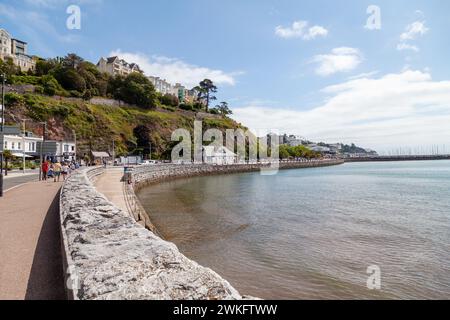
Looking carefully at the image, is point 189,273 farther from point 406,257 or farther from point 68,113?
point 68,113

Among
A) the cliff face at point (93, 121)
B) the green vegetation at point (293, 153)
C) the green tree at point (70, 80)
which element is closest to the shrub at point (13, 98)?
the cliff face at point (93, 121)

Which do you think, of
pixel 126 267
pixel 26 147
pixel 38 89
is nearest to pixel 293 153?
pixel 38 89

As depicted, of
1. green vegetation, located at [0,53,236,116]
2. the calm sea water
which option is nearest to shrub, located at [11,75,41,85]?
green vegetation, located at [0,53,236,116]

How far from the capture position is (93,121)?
210ft

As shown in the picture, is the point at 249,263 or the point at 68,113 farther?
the point at 68,113

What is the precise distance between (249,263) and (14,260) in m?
6.89

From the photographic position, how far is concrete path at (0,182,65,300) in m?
4.48

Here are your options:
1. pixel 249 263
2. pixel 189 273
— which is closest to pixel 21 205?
pixel 249 263

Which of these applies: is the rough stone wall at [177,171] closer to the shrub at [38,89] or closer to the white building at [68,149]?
the white building at [68,149]

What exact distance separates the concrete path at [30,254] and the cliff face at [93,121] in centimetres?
5165

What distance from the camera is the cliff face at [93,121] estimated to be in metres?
54.6

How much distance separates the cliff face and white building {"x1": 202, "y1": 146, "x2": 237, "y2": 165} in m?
9.52

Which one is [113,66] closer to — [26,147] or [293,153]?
[26,147]

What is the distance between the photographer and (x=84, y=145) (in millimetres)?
58625
